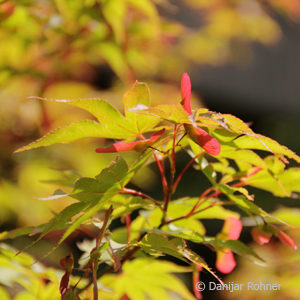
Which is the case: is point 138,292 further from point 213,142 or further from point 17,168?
A: point 17,168

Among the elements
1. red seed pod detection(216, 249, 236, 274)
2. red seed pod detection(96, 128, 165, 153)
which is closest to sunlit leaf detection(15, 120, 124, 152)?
red seed pod detection(96, 128, 165, 153)

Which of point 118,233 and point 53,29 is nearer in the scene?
point 118,233

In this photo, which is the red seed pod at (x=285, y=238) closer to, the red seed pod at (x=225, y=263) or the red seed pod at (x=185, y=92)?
the red seed pod at (x=225, y=263)

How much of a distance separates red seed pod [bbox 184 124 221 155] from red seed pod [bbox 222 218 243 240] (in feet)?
0.57

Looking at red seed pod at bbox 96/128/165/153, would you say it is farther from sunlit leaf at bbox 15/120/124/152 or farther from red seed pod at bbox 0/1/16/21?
red seed pod at bbox 0/1/16/21

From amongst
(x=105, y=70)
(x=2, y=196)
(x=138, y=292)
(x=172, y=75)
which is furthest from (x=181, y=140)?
(x=105, y=70)

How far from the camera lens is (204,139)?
17.2 inches

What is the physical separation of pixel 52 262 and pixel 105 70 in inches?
81.1

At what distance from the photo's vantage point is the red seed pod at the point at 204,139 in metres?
0.44

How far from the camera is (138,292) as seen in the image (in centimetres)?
68

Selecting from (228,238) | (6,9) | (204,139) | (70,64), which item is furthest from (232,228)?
(70,64)

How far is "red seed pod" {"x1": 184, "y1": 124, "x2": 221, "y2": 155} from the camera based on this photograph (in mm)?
437

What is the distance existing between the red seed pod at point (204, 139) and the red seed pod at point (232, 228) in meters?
0.17

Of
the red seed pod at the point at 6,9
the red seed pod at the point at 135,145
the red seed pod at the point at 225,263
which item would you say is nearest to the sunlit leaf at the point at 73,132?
the red seed pod at the point at 135,145
